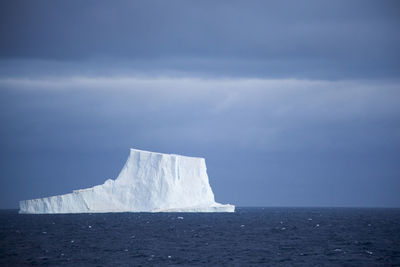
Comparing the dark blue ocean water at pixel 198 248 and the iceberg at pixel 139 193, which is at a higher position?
the iceberg at pixel 139 193

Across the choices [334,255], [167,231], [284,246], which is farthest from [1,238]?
[334,255]

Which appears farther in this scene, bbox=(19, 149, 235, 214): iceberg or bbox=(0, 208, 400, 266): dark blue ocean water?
bbox=(19, 149, 235, 214): iceberg

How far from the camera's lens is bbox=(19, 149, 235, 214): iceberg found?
256ft

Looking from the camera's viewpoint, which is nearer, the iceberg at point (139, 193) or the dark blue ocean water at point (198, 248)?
the dark blue ocean water at point (198, 248)

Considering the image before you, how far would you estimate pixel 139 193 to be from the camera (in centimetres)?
7825

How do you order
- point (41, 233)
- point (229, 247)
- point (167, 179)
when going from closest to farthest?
point (229, 247)
point (41, 233)
point (167, 179)

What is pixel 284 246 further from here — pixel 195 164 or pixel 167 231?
pixel 195 164

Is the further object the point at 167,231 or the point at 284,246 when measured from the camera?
the point at 167,231

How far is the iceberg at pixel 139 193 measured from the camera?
3071 inches

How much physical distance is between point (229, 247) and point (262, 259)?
622cm

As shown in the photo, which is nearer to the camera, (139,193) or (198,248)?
(198,248)

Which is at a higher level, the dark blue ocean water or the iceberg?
the iceberg

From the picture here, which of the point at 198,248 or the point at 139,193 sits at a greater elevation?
the point at 139,193

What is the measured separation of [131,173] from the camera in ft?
260
